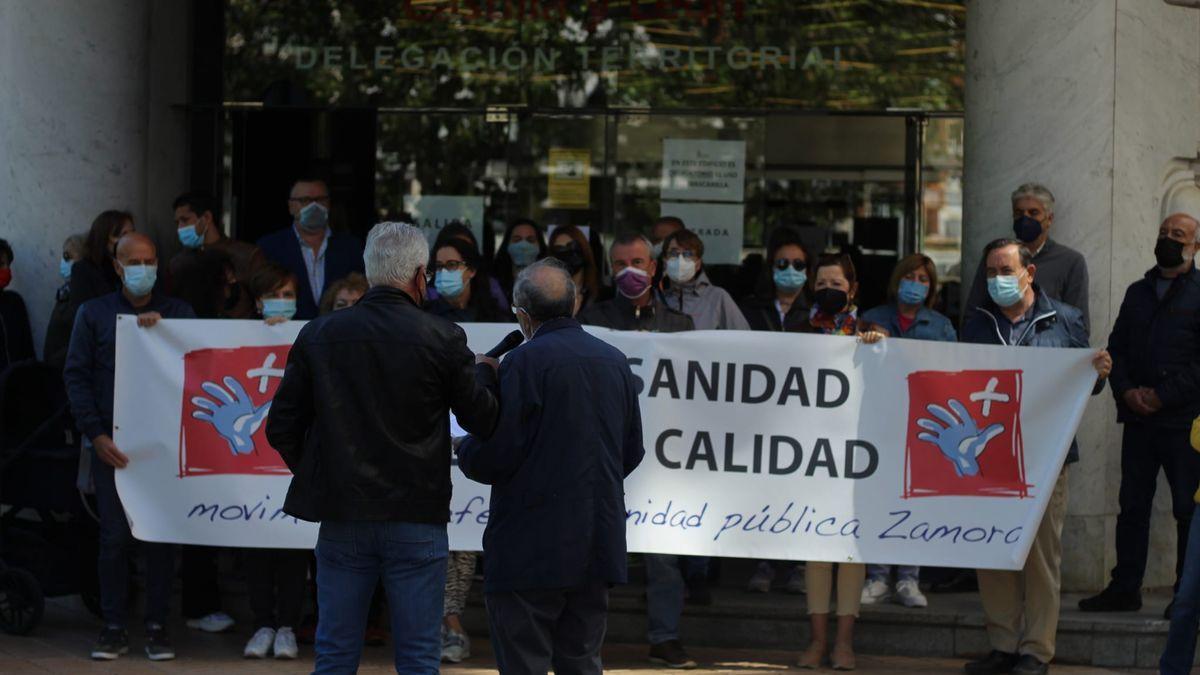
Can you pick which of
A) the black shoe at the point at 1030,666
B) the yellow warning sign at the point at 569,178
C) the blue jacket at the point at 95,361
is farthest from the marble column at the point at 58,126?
the black shoe at the point at 1030,666

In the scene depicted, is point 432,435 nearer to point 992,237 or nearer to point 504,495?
point 504,495

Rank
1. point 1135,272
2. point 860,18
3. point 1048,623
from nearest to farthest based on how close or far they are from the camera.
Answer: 1. point 1048,623
2. point 1135,272
3. point 860,18

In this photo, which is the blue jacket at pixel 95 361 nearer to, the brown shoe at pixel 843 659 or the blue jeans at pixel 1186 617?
→ the brown shoe at pixel 843 659

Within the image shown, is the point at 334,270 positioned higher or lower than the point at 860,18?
lower

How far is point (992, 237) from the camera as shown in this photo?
395 inches

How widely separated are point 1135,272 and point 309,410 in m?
5.51

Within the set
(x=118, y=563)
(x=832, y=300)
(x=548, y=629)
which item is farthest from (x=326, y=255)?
(x=548, y=629)

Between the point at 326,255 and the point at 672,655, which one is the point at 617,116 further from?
the point at 672,655

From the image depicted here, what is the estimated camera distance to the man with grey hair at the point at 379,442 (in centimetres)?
593

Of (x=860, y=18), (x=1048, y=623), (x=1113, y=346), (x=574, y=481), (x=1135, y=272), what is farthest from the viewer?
(x=860, y=18)

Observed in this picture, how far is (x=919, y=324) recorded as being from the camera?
930 cm

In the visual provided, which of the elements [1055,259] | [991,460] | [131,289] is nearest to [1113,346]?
[1055,259]

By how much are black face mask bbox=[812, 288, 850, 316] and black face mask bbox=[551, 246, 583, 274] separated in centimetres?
150

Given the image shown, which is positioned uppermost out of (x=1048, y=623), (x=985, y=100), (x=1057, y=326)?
(x=985, y=100)
